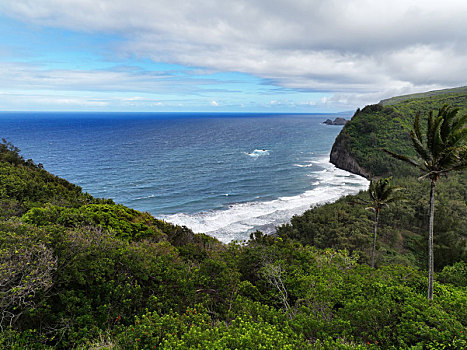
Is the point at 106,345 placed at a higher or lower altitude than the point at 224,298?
higher

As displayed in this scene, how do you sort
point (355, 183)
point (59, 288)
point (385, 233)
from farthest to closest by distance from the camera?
point (355, 183) → point (385, 233) → point (59, 288)

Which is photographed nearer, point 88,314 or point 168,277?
point 88,314

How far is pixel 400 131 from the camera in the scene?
3327 inches

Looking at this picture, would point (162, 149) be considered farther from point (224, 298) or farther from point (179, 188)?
point (224, 298)

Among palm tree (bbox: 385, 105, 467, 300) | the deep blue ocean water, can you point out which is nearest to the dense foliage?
palm tree (bbox: 385, 105, 467, 300)

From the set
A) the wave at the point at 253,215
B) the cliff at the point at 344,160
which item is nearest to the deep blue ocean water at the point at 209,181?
the wave at the point at 253,215

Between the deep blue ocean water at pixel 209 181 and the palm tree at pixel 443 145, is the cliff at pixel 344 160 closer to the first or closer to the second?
the deep blue ocean water at pixel 209 181

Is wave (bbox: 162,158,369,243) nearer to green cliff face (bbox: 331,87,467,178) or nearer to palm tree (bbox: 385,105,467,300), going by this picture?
green cliff face (bbox: 331,87,467,178)

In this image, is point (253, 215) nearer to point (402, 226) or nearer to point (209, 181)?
point (209, 181)

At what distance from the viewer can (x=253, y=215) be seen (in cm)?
4334

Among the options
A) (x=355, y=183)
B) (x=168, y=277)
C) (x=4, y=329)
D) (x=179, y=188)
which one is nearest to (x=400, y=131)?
(x=355, y=183)

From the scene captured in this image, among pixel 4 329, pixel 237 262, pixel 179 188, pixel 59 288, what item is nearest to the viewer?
pixel 4 329

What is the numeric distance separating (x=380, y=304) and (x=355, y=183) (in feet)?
193

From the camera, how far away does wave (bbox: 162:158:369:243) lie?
37844 mm
